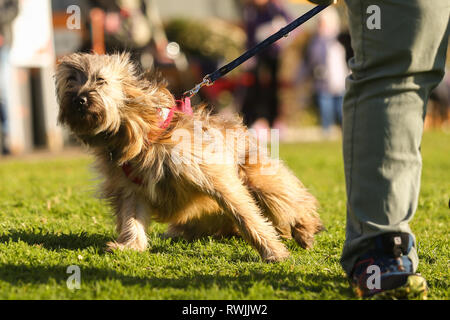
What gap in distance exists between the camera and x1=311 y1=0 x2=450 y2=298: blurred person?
8.65ft

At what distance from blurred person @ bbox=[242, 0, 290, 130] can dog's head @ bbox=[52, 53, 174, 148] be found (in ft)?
22.1

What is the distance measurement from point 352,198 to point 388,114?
404mm

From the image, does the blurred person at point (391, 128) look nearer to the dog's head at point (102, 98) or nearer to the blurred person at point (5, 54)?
the dog's head at point (102, 98)

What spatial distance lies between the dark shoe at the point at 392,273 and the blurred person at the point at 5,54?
767cm

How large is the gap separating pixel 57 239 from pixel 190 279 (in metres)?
1.18

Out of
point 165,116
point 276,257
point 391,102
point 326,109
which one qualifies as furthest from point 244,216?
point 326,109

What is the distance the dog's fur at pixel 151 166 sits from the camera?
3.48m

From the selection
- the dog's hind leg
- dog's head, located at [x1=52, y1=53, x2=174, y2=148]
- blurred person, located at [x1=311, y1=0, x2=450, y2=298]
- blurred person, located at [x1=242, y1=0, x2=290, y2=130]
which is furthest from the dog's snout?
blurred person, located at [x1=242, y1=0, x2=290, y2=130]

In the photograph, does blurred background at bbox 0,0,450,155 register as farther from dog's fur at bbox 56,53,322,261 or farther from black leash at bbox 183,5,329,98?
black leash at bbox 183,5,329,98

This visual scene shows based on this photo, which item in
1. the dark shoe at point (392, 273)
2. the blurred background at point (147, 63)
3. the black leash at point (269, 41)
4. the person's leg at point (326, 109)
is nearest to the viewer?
the dark shoe at point (392, 273)

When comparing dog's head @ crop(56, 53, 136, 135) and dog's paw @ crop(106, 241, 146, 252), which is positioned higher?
dog's head @ crop(56, 53, 136, 135)

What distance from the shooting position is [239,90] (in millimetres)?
13141

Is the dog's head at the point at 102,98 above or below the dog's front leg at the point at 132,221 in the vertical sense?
above

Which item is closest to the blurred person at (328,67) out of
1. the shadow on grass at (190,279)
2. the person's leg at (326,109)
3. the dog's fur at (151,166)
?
the person's leg at (326,109)
